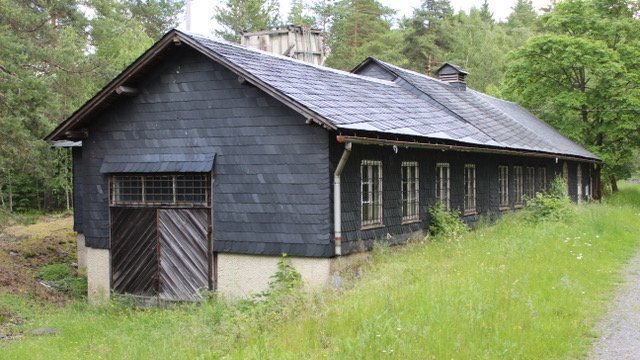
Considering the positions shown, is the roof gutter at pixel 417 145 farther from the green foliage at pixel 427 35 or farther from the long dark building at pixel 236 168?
the green foliage at pixel 427 35

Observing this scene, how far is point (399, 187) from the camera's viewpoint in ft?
47.8

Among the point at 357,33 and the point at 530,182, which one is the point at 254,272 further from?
the point at 357,33

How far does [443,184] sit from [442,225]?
4.77 feet

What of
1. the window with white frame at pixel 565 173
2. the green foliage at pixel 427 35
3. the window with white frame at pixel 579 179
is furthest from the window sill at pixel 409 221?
the green foliage at pixel 427 35

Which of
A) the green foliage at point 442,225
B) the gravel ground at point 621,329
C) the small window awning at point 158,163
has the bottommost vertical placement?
the gravel ground at point 621,329

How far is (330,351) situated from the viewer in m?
7.09

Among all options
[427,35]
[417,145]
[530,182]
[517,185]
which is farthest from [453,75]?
[427,35]

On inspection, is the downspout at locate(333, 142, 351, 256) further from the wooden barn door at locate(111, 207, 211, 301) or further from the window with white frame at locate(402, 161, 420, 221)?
the window with white frame at locate(402, 161, 420, 221)

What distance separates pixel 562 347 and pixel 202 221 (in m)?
8.05

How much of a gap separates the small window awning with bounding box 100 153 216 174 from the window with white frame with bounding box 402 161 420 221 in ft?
14.3

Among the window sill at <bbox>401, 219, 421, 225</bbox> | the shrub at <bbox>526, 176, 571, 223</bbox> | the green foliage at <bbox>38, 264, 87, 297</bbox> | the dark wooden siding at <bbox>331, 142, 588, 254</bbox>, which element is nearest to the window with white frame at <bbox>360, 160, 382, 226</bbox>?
the dark wooden siding at <bbox>331, 142, 588, 254</bbox>

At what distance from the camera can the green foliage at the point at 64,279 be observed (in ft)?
54.0

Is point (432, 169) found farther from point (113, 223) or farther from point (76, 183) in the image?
point (76, 183)

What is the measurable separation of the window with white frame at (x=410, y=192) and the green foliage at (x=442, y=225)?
66 cm
